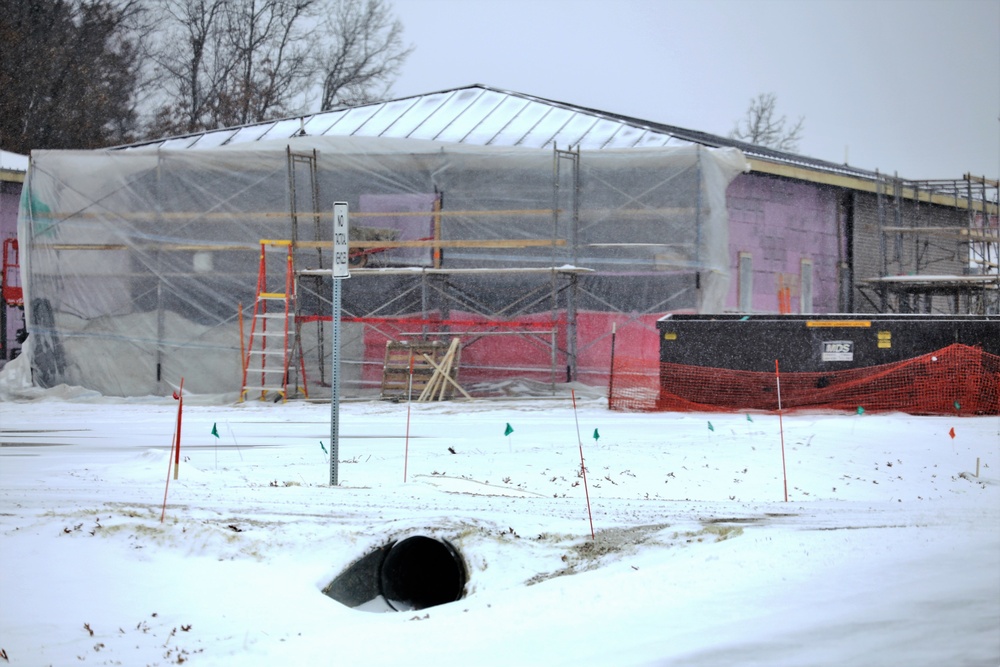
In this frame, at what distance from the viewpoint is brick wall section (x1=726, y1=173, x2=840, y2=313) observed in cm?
2662

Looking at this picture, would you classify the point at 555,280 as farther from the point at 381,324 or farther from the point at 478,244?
the point at 381,324

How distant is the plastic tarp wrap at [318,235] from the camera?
22797mm

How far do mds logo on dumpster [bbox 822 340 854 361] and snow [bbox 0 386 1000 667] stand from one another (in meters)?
4.64

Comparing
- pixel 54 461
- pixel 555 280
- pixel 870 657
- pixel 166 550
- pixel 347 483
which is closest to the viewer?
pixel 870 657

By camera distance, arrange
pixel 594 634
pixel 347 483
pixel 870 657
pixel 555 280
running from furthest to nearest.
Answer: pixel 555 280, pixel 347 483, pixel 594 634, pixel 870 657

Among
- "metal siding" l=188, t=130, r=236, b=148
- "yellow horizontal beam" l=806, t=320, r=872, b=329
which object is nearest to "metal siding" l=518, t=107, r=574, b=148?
"yellow horizontal beam" l=806, t=320, r=872, b=329

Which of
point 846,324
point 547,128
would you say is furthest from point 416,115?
point 846,324

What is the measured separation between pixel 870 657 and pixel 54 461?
9935 mm

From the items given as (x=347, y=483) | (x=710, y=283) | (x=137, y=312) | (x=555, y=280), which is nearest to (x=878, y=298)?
(x=710, y=283)

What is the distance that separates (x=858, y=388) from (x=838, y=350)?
0.69 metres

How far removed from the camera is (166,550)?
8.05m

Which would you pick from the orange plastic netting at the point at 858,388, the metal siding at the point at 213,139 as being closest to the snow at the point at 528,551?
the orange plastic netting at the point at 858,388

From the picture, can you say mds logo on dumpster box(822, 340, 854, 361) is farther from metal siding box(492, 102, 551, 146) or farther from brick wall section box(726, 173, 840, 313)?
metal siding box(492, 102, 551, 146)

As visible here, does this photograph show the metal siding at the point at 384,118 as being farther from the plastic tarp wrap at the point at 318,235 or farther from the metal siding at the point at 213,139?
the metal siding at the point at 213,139
